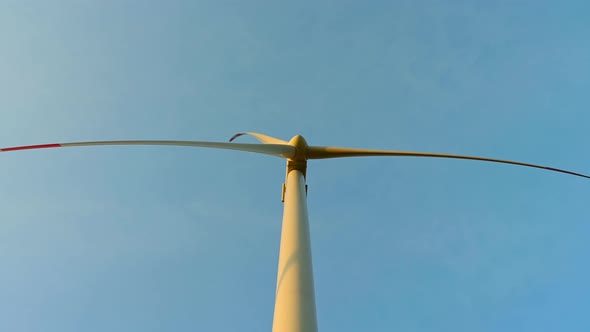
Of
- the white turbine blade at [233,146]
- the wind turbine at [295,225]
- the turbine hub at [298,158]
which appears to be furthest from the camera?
the turbine hub at [298,158]

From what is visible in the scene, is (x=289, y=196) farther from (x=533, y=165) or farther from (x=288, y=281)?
(x=533, y=165)

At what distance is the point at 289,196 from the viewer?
14992 mm

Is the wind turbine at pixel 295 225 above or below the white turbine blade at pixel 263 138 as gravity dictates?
below

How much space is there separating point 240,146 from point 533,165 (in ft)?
30.4

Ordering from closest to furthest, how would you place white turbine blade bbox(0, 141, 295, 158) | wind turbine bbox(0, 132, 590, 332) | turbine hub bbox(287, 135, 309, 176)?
wind turbine bbox(0, 132, 590, 332) → white turbine blade bbox(0, 141, 295, 158) → turbine hub bbox(287, 135, 309, 176)

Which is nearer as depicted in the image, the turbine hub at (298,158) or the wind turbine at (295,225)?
the wind turbine at (295,225)

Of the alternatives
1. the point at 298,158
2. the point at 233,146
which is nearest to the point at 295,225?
the point at 233,146

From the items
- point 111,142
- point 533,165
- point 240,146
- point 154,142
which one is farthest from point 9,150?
point 533,165

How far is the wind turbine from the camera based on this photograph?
9.83m

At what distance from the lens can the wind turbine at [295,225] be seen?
9.83 m

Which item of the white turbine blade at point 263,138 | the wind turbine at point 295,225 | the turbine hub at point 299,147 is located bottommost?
the wind turbine at point 295,225

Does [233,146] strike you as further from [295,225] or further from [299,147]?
[295,225]

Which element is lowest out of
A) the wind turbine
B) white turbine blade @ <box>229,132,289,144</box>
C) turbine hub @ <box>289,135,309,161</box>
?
the wind turbine

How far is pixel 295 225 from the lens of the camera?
505 inches
